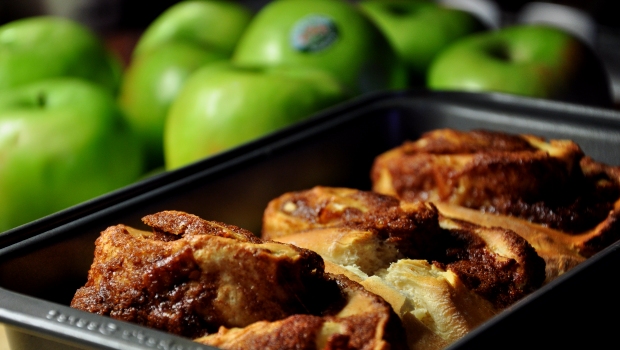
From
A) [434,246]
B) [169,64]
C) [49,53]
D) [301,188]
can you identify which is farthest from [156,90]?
[434,246]

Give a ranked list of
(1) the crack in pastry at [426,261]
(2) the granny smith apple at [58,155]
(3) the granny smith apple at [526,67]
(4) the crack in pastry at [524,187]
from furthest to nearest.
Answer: (3) the granny smith apple at [526,67] < (2) the granny smith apple at [58,155] < (4) the crack in pastry at [524,187] < (1) the crack in pastry at [426,261]

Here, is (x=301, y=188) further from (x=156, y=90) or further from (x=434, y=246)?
(x=156, y=90)

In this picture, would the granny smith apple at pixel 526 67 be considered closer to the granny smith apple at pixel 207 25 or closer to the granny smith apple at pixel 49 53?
the granny smith apple at pixel 207 25

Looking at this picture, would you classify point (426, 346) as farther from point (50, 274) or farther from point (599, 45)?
point (599, 45)

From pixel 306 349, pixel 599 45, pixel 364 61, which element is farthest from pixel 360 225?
pixel 599 45


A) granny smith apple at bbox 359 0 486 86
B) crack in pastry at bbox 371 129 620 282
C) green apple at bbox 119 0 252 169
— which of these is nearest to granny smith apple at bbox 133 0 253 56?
green apple at bbox 119 0 252 169

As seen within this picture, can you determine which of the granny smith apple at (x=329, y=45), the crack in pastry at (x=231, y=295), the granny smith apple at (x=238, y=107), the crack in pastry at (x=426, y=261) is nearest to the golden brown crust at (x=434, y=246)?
the crack in pastry at (x=426, y=261)

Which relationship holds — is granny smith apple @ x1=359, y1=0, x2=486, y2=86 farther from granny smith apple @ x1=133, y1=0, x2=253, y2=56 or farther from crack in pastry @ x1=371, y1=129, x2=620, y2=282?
crack in pastry @ x1=371, y1=129, x2=620, y2=282

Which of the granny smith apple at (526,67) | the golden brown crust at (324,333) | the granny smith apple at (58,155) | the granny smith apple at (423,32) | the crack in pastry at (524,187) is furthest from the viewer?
the granny smith apple at (423,32)
